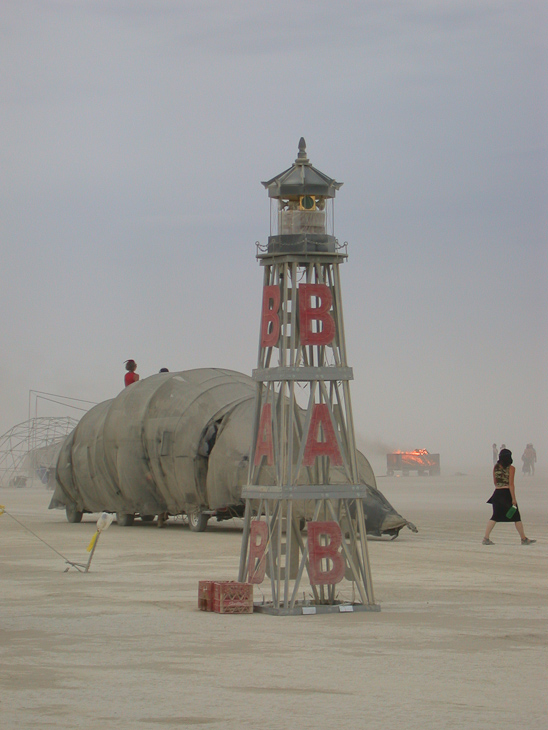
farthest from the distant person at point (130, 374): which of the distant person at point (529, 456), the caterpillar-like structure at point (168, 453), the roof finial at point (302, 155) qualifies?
the distant person at point (529, 456)

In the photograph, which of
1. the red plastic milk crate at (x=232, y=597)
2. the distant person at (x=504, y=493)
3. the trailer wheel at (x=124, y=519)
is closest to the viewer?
the red plastic milk crate at (x=232, y=597)

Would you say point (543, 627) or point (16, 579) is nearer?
point (543, 627)

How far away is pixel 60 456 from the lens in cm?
3400

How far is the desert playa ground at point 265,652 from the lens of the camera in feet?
29.2

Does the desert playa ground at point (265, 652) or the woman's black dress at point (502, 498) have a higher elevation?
the woman's black dress at point (502, 498)

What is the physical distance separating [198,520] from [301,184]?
15463 mm

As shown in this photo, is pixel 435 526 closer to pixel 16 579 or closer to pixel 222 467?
pixel 222 467

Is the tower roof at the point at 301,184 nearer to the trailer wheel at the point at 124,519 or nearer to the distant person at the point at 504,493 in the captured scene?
the distant person at the point at 504,493

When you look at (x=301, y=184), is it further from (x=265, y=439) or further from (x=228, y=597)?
(x=228, y=597)

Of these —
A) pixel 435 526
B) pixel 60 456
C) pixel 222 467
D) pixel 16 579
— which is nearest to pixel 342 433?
pixel 16 579

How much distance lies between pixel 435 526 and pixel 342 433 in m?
16.2

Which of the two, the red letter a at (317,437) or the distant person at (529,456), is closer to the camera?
the red letter a at (317,437)

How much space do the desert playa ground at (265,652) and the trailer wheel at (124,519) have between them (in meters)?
10.5

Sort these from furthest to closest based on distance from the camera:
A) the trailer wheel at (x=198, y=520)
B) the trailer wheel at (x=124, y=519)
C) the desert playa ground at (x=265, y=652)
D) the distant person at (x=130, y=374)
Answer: the distant person at (x=130, y=374)
the trailer wheel at (x=124, y=519)
the trailer wheel at (x=198, y=520)
the desert playa ground at (x=265, y=652)
